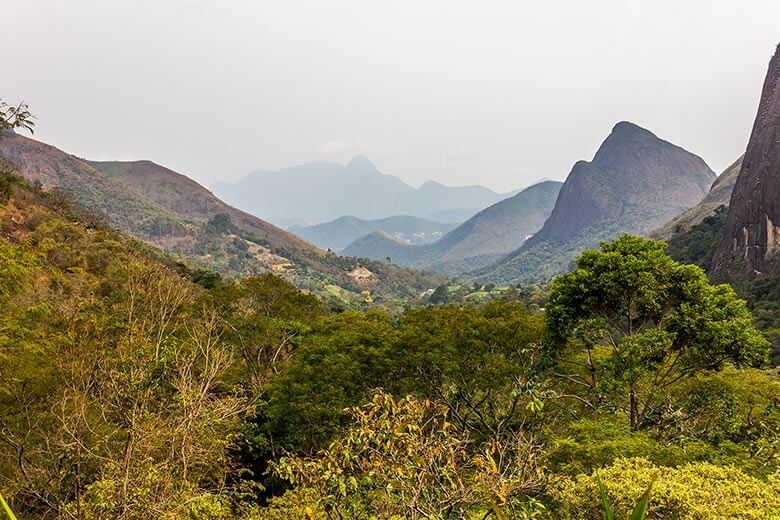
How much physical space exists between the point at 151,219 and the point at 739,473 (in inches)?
4986

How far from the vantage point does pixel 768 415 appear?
10617mm

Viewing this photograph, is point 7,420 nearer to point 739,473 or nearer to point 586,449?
point 586,449

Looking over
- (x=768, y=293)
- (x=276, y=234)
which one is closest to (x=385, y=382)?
(x=768, y=293)

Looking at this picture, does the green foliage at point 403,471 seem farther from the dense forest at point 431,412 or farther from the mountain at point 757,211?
the mountain at point 757,211

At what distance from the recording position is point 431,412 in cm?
1059

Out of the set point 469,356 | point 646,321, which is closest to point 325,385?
point 469,356

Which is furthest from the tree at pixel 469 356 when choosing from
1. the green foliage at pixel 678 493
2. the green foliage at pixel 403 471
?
the green foliage at pixel 403 471

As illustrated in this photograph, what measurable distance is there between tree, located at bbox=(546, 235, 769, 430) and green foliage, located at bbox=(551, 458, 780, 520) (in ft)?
11.4

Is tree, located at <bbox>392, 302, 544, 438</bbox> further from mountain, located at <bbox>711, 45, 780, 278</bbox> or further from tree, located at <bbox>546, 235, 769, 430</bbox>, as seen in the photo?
mountain, located at <bbox>711, 45, 780, 278</bbox>

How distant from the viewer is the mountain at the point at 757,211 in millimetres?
53406

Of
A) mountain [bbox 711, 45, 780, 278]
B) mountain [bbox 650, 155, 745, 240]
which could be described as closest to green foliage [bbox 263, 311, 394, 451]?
mountain [bbox 711, 45, 780, 278]

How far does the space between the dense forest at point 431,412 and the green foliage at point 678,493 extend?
0.03 m

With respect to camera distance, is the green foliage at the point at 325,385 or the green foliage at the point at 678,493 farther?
the green foliage at the point at 325,385

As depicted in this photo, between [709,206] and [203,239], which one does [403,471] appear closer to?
[709,206]
